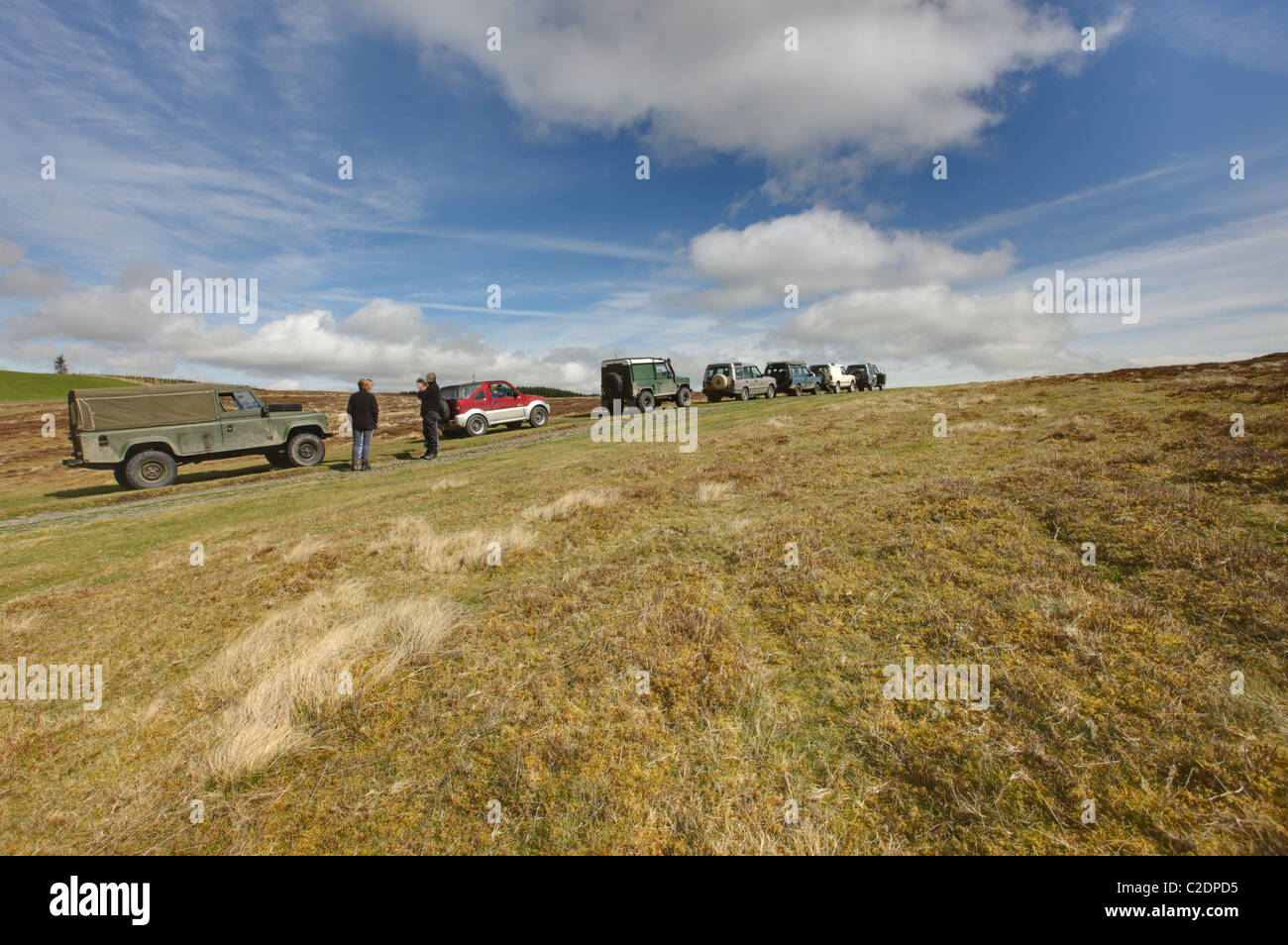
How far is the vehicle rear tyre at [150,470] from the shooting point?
16.7m

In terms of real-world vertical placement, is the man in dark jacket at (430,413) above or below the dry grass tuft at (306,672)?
above

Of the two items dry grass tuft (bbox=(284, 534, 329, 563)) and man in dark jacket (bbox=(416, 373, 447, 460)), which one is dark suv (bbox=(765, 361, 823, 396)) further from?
dry grass tuft (bbox=(284, 534, 329, 563))

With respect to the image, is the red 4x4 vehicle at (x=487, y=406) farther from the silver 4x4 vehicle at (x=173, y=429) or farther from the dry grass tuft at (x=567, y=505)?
the dry grass tuft at (x=567, y=505)

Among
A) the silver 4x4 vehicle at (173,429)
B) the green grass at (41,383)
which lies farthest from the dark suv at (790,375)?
the green grass at (41,383)

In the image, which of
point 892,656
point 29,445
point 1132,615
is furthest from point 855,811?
point 29,445

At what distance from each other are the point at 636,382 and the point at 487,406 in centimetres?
730

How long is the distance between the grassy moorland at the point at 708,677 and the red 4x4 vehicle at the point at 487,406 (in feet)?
55.2

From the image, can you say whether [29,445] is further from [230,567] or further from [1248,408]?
[1248,408]

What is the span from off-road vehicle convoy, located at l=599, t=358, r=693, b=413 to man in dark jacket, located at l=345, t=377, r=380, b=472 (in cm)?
1173

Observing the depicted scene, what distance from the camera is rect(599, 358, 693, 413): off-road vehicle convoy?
85.6 feet

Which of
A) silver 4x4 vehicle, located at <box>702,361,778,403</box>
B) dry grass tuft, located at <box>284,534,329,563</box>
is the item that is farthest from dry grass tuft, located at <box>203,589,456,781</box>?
silver 4x4 vehicle, located at <box>702,361,778,403</box>

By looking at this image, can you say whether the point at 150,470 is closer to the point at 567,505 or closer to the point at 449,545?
the point at 449,545

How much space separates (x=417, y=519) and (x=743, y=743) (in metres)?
7.08

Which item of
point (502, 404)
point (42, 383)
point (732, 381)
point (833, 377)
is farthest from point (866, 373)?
point (42, 383)
